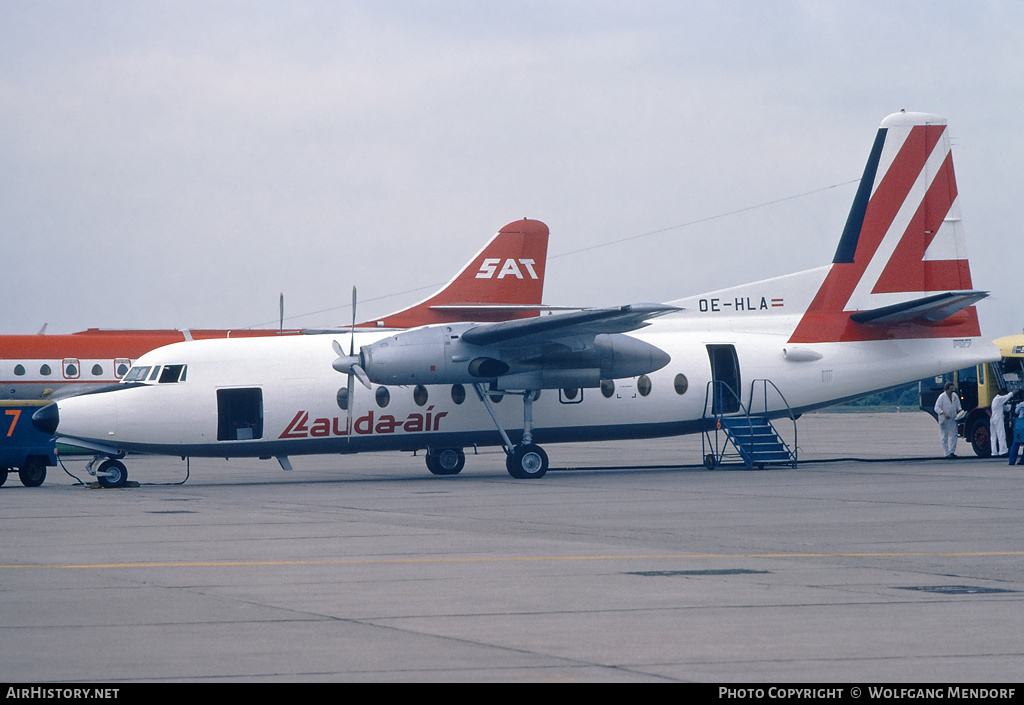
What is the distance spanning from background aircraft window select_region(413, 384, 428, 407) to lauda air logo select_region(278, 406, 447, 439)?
19cm

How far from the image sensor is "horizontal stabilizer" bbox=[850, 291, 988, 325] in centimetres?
2431

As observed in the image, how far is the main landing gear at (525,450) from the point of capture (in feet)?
76.8

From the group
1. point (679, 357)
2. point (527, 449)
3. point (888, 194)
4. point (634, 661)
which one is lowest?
point (634, 661)

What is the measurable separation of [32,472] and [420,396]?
774 centimetres

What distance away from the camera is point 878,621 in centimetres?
793

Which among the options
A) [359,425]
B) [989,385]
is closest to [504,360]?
[359,425]

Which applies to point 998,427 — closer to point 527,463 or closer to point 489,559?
point 527,463

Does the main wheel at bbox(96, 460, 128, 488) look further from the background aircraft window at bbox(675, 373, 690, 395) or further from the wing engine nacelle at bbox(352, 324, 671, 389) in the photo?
the background aircraft window at bbox(675, 373, 690, 395)

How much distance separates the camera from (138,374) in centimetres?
2266

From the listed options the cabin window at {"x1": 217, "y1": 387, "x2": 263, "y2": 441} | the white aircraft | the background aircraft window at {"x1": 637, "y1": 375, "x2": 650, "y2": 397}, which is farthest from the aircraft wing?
the cabin window at {"x1": 217, "y1": 387, "x2": 263, "y2": 441}

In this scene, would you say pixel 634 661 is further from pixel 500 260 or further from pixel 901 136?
pixel 500 260

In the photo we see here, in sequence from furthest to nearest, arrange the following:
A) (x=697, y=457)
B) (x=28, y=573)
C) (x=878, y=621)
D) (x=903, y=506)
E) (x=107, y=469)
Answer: (x=697, y=457)
(x=107, y=469)
(x=903, y=506)
(x=28, y=573)
(x=878, y=621)

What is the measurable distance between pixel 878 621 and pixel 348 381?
15679 millimetres

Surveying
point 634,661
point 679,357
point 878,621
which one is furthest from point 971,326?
point 634,661
